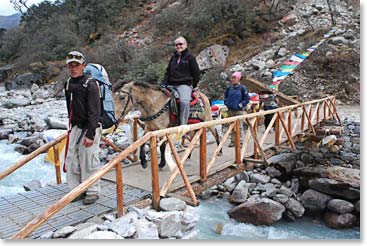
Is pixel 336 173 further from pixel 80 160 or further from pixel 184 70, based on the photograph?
pixel 80 160

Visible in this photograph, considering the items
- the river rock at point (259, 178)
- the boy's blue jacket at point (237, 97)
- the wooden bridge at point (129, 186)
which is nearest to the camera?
the wooden bridge at point (129, 186)

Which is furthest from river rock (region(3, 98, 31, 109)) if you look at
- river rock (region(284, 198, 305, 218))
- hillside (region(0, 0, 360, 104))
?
river rock (region(284, 198, 305, 218))

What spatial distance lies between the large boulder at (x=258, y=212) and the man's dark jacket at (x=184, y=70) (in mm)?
2855

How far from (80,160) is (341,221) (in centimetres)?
530

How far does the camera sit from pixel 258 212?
6.42 m

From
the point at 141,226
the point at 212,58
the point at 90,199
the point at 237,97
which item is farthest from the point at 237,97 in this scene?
the point at 212,58

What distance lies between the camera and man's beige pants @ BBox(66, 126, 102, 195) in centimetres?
390

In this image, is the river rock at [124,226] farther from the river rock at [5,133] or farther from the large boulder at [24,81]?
the large boulder at [24,81]

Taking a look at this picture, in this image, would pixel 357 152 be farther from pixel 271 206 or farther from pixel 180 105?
pixel 180 105

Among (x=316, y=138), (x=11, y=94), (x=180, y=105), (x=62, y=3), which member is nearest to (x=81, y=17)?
(x=62, y=3)

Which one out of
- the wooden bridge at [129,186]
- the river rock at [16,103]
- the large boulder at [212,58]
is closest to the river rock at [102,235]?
the wooden bridge at [129,186]

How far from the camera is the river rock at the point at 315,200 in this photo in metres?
7.12

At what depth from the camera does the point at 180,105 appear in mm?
5129

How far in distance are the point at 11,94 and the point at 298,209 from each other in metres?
27.0
